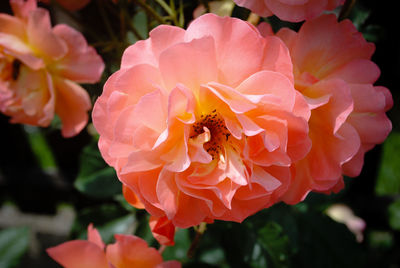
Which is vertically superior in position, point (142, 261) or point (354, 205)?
point (142, 261)

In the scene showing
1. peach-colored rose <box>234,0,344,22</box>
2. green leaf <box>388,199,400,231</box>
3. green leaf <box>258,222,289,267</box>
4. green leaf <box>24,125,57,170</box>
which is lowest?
green leaf <box>24,125,57,170</box>

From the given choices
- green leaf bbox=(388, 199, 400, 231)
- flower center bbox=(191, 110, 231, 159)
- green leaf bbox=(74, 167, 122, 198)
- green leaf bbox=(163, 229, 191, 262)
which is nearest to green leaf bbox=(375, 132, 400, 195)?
green leaf bbox=(388, 199, 400, 231)

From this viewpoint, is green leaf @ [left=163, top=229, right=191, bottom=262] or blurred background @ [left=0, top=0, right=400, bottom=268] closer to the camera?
blurred background @ [left=0, top=0, right=400, bottom=268]

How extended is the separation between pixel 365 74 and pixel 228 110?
0.15 m

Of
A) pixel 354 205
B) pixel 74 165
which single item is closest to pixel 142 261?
pixel 354 205

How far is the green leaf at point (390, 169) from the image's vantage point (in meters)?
1.59

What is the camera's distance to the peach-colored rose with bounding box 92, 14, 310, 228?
360 mm

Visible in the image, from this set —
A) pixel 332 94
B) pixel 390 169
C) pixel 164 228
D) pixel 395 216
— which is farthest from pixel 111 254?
pixel 390 169

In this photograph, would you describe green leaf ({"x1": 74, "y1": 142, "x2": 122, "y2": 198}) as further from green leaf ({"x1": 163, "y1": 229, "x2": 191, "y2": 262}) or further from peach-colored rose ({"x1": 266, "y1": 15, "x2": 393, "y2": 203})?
peach-colored rose ({"x1": 266, "y1": 15, "x2": 393, "y2": 203})

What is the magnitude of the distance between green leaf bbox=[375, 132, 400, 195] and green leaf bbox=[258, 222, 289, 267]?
1116 mm

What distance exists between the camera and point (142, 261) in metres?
0.47

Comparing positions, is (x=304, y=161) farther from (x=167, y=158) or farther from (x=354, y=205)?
(x=354, y=205)

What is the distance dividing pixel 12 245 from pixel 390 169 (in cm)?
152

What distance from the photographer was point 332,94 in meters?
0.39
